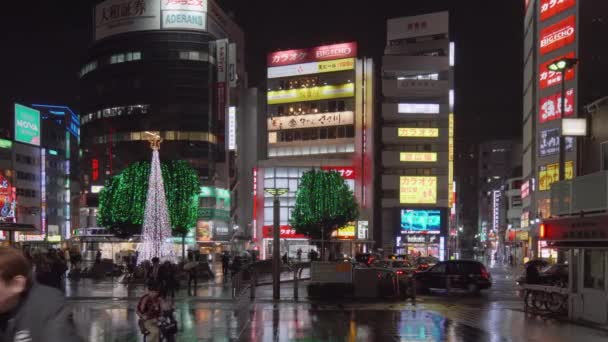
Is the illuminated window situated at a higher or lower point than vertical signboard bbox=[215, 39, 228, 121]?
lower

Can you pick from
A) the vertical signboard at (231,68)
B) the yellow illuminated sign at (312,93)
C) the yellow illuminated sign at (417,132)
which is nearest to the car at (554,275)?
the yellow illuminated sign at (417,132)

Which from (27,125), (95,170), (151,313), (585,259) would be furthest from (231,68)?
(151,313)

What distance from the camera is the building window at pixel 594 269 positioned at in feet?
64.2

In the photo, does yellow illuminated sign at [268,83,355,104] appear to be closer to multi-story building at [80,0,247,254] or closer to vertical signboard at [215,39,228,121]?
multi-story building at [80,0,247,254]

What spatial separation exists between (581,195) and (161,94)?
283 feet

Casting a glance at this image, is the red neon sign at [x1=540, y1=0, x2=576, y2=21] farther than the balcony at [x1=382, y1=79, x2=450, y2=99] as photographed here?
No

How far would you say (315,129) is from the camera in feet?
318

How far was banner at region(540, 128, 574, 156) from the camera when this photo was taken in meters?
72.8

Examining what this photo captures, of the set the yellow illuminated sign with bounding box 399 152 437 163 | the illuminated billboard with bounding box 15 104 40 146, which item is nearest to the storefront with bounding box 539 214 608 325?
the yellow illuminated sign with bounding box 399 152 437 163

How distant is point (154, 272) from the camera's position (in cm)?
2612

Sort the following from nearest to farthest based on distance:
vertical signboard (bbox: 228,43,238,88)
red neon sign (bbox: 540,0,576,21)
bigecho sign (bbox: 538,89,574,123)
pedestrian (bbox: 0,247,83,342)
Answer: pedestrian (bbox: 0,247,83,342), bigecho sign (bbox: 538,89,574,123), red neon sign (bbox: 540,0,576,21), vertical signboard (bbox: 228,43,238,88)

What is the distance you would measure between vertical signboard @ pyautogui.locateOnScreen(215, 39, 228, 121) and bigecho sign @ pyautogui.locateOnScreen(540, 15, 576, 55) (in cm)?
3858

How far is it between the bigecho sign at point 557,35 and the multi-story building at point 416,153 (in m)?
20.8

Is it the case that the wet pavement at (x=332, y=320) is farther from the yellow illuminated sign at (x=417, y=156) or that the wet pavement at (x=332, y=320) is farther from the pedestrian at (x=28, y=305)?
the yellow illuminated sign at (x=417, y=156)
